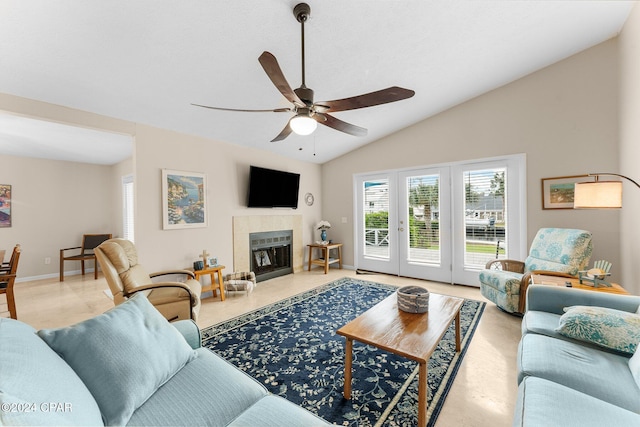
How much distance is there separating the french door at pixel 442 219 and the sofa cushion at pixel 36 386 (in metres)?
4.51

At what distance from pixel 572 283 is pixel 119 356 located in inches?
136

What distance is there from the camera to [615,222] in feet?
10.2

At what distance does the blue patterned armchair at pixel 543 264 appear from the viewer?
9.21 ft

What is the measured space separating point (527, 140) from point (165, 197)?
5.02m

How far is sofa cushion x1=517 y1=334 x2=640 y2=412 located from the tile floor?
1.45 ft

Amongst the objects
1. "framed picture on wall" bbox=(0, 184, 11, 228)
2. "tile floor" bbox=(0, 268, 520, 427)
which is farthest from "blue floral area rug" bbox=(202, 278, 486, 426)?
"framed picture on wall" bbox=(0, 184, 11, 228)

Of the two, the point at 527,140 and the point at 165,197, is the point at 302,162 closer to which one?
the point at 165,197

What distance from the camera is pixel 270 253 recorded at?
4949 millimetres

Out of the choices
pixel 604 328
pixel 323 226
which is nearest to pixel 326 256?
pixel 323 226

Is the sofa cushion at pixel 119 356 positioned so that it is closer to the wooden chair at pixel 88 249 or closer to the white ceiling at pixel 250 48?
the white ceiling at pixel 250 48

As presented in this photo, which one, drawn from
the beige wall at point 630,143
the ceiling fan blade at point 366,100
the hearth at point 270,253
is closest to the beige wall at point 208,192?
the hearth at point 270,253

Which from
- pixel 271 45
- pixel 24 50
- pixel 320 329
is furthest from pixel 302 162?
pixel 24 50

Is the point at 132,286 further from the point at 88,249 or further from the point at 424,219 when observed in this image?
the point at 424,219

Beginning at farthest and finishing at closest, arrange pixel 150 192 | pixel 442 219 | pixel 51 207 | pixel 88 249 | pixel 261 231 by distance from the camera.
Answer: pixel 88 249, pixel 51 207, pixel 261 231, pixel 442 219, pixel 150 192
